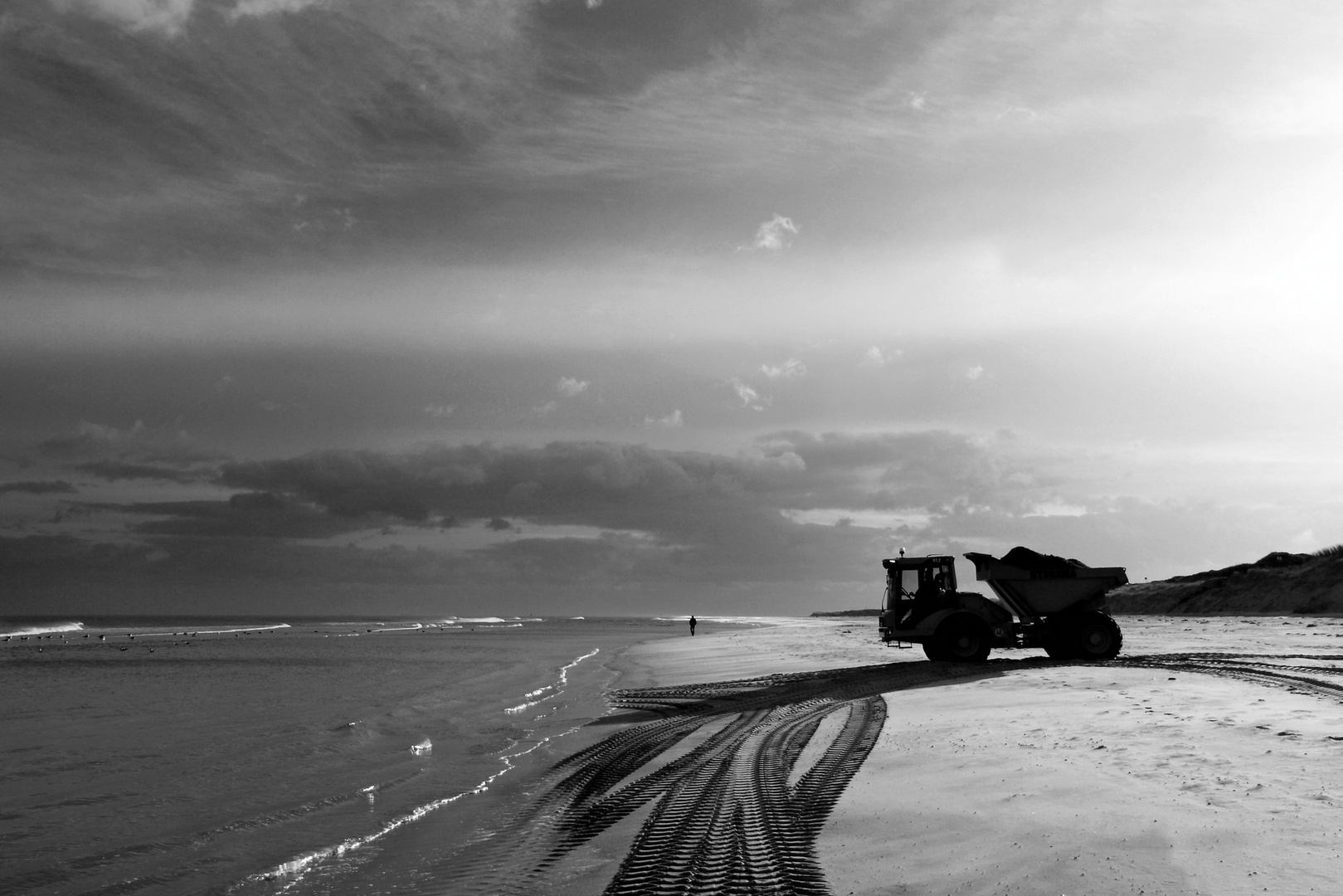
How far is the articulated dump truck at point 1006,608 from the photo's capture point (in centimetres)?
2323

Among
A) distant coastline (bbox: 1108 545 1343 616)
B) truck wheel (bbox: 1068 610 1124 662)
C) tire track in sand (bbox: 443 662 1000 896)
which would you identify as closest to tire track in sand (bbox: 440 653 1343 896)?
tire track in sand (bbox: 443 662 1000 896)

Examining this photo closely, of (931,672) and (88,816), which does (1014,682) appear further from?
(88,816)

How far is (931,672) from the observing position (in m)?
21.0

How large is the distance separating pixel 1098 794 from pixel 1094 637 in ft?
54.2

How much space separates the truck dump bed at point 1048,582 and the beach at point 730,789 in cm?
290

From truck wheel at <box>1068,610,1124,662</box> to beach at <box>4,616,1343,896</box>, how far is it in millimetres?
2215

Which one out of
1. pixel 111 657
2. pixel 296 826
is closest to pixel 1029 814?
pixel 296 826

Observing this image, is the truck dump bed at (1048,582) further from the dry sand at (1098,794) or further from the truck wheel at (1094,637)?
the dry sand at (1098,794)

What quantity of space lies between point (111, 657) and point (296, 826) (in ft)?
133

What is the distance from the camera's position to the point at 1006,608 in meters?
23.7

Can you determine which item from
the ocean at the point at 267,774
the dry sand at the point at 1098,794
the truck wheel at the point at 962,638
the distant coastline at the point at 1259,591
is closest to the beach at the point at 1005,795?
the dry sand at the point at 1098,794

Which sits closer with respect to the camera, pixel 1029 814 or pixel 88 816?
pixel 1029 814

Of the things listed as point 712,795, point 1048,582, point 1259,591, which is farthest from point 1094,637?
point 1259,591

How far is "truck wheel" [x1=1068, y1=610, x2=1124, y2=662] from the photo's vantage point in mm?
23141
